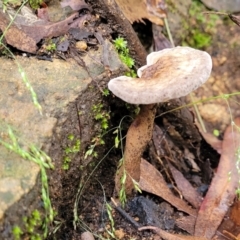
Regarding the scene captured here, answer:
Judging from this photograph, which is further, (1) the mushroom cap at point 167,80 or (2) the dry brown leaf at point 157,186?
(2) the dry brown leaf at point 157,186

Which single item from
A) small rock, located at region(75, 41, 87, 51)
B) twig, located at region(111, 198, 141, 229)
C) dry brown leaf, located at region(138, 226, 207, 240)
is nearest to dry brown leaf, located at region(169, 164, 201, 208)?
dry brown leaf, located at region(138, 226, 207, 240)

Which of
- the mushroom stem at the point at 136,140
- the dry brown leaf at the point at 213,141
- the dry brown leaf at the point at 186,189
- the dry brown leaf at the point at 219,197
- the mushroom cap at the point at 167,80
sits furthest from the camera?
the dry brown leaf at the point at 213,141

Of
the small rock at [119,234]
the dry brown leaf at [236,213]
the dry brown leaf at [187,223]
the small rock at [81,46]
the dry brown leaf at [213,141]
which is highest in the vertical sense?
the small rock at [81,46]

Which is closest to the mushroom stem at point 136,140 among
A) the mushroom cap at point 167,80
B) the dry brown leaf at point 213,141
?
the mushroom cap at point 167,80

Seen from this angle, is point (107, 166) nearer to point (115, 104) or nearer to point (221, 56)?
point (115, 104)

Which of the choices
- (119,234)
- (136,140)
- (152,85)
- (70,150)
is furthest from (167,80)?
(119,234)

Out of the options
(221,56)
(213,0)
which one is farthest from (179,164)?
(213,0)

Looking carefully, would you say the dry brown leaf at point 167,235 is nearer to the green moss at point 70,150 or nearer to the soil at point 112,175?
the soil at point 112,175

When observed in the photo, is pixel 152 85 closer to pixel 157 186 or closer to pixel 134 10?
pixel 157 186
